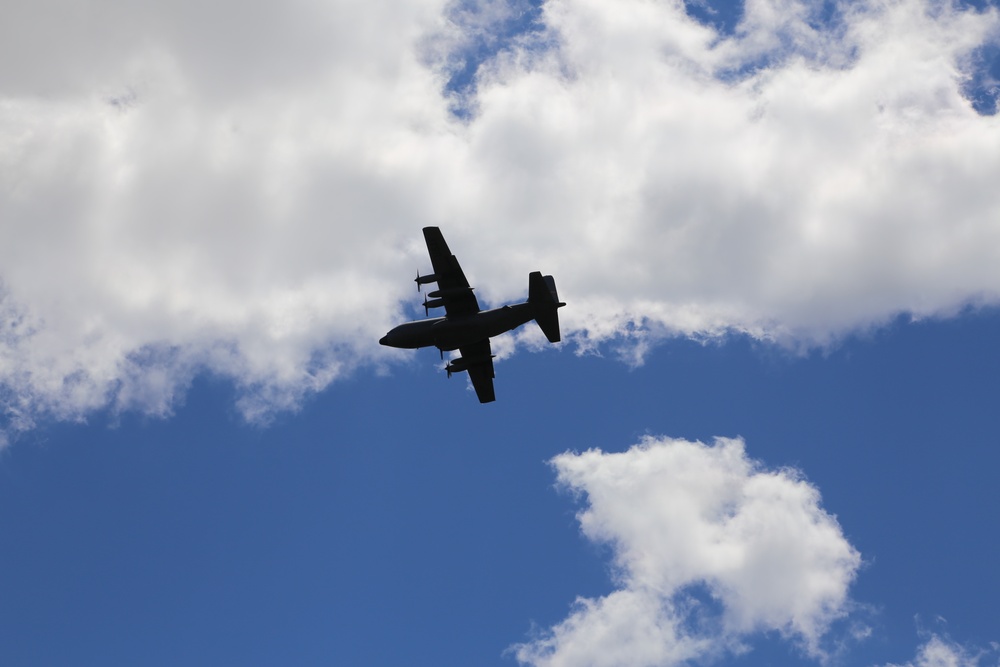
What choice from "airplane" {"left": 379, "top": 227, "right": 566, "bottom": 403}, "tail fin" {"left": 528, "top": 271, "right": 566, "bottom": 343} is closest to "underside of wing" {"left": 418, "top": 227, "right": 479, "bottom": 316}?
"airplane" {"left": 379, "top": 227, "right": 566, "bottom": 403}

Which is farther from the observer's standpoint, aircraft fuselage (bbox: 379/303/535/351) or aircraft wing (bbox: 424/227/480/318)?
aircraft fuselage (bbox: 379/303/535/351)

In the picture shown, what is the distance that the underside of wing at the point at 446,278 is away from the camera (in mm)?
70000

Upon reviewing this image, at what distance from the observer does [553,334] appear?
72.8 metres

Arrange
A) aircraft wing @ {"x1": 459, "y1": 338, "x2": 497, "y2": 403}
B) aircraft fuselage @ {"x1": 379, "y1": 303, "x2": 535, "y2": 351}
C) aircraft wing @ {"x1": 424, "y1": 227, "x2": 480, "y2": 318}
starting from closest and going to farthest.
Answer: aircraft wing @ {"x1": 424, "y1": 227, "x2": 480, "y2": 318} < aircraft fuselage @ {"x1": 379, "y1": 303, "x2": 535, "y2": 351} < aircraft wing @ {"x1": 459, "y1": 338, "x2": 497, "y2": 403}

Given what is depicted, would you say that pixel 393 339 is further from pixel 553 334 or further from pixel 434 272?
pixel 553 334

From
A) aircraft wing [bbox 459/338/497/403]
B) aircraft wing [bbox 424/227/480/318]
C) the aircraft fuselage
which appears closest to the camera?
aircraft wing [bbox 424/227/480/318]

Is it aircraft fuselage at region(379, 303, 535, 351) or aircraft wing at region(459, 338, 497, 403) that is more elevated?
aircraft wing at region(459, 338, 497, 403)

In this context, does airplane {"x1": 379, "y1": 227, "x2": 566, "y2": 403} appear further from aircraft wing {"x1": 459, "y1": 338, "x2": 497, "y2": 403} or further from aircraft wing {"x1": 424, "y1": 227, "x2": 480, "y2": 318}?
aircraft wing {"x1": 459, "y1": 338, "x2": 497, "y2": 403}

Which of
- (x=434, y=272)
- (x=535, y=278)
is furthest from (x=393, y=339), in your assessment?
(x=535, y=278)

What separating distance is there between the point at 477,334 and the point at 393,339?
607 cm

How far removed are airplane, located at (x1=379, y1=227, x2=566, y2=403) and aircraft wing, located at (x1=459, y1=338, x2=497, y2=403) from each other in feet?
11.6

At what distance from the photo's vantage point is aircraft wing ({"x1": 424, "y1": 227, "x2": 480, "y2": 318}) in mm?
69938

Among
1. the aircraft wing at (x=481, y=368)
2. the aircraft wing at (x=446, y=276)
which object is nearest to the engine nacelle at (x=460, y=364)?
the aircraft wing at (x=481, y=368)

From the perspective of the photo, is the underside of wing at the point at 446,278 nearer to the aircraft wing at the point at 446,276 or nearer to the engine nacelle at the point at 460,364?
Result: the aircraft wing at the point at 446,276
